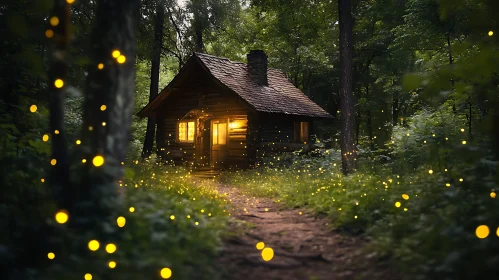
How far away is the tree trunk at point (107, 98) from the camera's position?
4.60 meters

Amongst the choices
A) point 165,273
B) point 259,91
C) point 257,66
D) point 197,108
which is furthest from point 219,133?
point 165,273

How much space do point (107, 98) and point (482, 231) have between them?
178 inches

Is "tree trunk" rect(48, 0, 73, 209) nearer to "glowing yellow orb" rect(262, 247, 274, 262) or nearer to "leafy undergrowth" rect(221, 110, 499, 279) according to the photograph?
"glowing yellow orb" rect(262, 247, 274, 262)

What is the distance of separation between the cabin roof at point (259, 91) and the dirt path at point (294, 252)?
971cm

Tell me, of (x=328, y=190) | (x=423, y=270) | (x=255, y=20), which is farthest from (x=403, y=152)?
(x=255, y=20)

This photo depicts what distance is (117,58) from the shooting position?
482 centimetres

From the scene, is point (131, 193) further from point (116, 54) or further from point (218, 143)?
point (218, 143)

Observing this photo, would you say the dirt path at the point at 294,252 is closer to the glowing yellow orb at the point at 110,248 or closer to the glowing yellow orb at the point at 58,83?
the glowing yellow orb at the point at 110,248

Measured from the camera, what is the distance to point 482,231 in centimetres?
385

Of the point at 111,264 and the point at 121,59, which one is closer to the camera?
the point at 111,264

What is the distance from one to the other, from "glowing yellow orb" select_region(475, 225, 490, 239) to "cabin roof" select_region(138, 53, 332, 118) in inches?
493

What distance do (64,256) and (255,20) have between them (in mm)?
26582

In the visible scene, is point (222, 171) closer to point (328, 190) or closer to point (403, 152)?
point (403, 152)

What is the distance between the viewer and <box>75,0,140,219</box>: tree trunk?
181 inches
